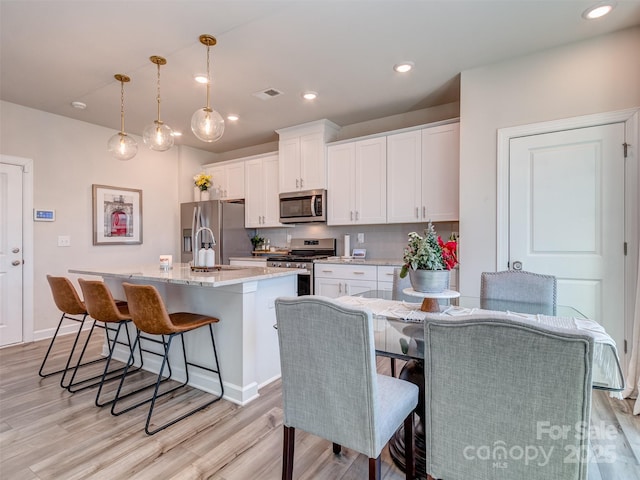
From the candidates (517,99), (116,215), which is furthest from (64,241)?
(517,99)

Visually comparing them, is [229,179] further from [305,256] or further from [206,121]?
[206,121]

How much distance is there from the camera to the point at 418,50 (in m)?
2.66

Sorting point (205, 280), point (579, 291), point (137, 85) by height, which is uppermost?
point (137, 85)

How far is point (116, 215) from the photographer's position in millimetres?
4535

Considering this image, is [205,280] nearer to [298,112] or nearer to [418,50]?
[418,50]

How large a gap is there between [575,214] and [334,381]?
2.48 m

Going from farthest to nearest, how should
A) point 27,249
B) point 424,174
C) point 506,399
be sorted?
point 27,249
point 424,174
point 506,399

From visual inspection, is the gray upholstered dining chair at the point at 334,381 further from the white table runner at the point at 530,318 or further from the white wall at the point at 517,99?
the white wall at the point at 517,99

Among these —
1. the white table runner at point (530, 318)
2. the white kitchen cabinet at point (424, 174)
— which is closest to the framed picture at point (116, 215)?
the white kitchen cabinet at point (424, 174)

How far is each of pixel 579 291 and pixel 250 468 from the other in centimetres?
267

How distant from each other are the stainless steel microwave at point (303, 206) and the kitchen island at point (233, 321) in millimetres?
1636

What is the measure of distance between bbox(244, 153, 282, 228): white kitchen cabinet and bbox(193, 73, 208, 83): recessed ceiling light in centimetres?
173

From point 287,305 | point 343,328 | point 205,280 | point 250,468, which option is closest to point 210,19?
point 205,280

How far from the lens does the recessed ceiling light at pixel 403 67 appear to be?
287 centimetres
